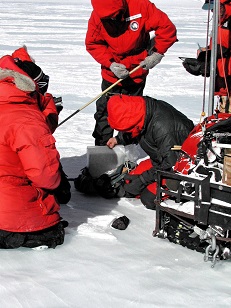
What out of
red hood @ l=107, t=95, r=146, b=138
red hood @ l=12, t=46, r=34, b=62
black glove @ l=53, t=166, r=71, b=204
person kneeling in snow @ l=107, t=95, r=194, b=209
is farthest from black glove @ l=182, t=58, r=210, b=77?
red hood @ l=12, t=46, r=34, b=62

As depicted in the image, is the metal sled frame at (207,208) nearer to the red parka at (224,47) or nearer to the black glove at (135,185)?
the black glove at (135,185)

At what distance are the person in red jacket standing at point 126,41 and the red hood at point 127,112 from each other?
3.41ft

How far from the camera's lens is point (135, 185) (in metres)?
4.06

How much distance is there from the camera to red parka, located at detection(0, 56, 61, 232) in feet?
9.37

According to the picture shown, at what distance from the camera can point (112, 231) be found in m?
3.49

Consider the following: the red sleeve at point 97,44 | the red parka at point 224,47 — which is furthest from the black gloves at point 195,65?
the red sleeve at point 97,44

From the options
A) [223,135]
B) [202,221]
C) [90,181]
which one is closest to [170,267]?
[202,221]

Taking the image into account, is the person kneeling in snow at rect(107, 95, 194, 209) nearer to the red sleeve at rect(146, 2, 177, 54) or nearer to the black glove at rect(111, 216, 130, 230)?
the black glove at rect(111, 216, 130, 230)

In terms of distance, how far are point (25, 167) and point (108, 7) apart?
212 cm

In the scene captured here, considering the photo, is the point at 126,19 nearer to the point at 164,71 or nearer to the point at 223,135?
the point at 223,135

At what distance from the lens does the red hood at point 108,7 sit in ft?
14.8

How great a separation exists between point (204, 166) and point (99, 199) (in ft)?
4.54

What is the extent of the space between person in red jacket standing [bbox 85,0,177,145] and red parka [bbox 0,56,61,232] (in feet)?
6.05

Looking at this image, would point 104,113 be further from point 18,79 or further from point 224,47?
point 18,79
